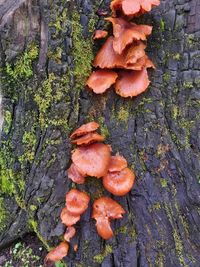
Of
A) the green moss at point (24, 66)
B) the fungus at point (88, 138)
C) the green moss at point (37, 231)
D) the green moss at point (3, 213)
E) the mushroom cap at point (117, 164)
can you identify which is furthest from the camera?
the green moss at point (3, 213)

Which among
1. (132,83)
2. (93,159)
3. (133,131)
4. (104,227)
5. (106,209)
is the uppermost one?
(132,83)

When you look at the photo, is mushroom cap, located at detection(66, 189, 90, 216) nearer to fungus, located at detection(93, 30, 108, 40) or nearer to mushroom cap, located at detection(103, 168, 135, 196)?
mushroom cap, located at detection(103, 168, 135, 196)

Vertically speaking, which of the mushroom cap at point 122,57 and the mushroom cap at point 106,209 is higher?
the mushroom cap at point 122,57

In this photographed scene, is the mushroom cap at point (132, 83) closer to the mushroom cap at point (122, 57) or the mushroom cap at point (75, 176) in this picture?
the mushroom cap at point (122, 57)

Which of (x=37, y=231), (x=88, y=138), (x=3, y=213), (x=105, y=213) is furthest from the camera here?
(x=3, y=213)

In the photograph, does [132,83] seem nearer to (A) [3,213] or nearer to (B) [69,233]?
(B) [69,233]

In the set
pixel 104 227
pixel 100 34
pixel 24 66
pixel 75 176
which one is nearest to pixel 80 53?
pixel 100 34

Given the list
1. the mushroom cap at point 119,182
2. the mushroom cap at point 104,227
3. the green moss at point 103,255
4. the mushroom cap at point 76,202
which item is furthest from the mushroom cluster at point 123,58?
the green moss at point 103,255

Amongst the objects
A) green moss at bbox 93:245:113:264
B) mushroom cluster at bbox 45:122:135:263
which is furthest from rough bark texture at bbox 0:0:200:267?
mushroom cluster at bbox 45:122:135:263
